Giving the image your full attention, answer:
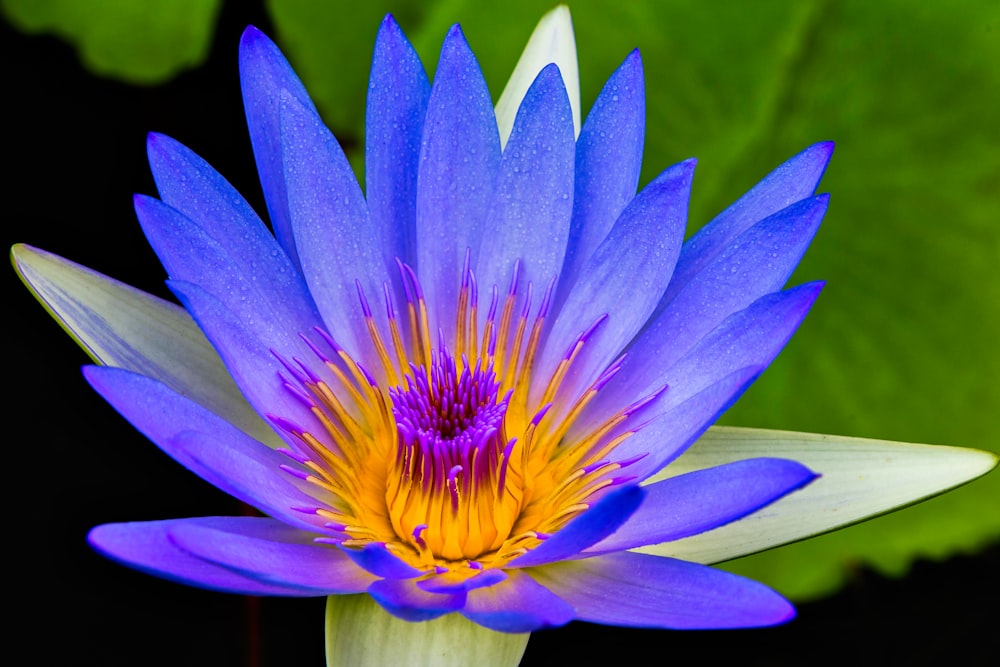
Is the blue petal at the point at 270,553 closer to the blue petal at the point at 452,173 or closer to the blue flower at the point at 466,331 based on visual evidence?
the blue flower at the point at 466,331

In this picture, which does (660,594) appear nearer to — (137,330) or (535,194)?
(535,194)

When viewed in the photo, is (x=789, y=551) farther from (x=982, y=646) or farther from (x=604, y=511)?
(x=604, y=511)

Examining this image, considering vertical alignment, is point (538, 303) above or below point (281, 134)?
below

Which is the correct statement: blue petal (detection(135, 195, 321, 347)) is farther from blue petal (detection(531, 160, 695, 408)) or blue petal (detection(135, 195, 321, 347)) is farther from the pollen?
blue petal (detection(531, 160, 695, 408))

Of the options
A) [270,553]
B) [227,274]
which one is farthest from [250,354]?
[270,553]

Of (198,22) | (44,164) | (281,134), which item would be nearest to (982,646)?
(281,134)

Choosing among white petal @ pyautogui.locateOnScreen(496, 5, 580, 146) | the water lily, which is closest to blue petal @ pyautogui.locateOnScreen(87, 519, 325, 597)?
the water lily

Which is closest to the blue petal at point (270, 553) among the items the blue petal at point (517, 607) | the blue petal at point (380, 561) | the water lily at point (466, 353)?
the water lily at point (466, 353)
